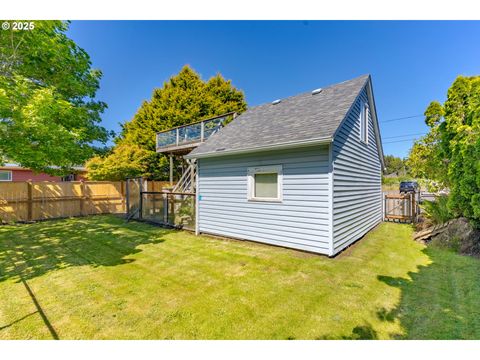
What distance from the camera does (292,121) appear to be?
6.80m

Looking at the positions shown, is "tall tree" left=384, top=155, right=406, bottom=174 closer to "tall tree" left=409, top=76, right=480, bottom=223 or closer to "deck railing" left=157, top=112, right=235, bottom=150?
"tall tree" left=409, top=76, right=480, bottom=223

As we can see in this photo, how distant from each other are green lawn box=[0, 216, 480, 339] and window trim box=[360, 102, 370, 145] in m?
3.51

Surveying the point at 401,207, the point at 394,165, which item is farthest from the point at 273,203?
the point at 394,165

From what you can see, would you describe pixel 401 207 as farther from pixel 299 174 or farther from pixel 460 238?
pixel 299 174

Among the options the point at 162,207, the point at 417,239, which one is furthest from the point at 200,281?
the point at 417,239

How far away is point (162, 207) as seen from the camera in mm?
9406

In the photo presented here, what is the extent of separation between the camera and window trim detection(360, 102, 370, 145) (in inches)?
289

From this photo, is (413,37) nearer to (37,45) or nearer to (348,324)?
(348,324)

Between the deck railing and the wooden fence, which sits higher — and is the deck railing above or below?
above

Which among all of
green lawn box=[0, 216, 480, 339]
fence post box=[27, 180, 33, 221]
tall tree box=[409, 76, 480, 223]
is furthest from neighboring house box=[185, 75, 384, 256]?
fence post box=[27, 180, 33, 221]

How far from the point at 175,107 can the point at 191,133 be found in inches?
377

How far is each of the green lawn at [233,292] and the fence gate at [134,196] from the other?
4384 millimetres

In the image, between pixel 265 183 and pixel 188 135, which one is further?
pixel 188 135
